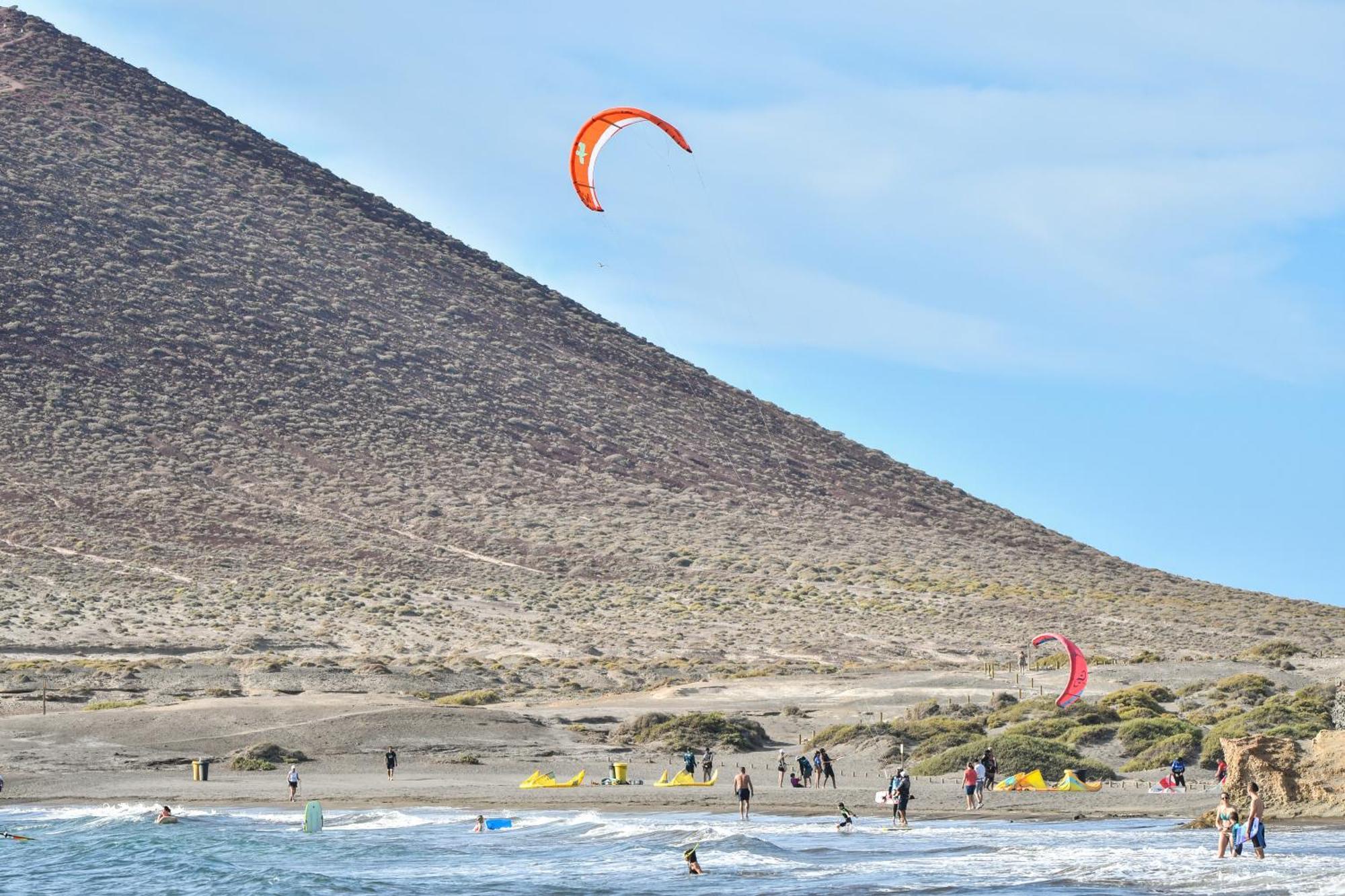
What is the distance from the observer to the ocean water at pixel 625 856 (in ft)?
70.7

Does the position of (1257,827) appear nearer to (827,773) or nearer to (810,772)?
(827,773)

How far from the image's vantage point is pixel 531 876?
78.5ft

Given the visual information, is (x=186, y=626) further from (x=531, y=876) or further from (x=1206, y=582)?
(x=1206, y=582)

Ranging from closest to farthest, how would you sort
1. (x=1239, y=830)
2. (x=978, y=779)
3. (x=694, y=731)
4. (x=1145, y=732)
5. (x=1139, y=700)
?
(x=1239, y=830) < (x=978, y=779) < (x=1145, y=732) < (x=694, y=731) < (x=1139, y=700)

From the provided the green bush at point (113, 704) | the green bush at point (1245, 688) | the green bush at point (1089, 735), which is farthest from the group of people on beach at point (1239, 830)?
the green bush at point (113, 704)

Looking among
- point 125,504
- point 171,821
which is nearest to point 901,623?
point 125,504

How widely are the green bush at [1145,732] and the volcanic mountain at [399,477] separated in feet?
72.5

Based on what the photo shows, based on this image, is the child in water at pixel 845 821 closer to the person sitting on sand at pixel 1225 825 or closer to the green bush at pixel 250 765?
the person sitting on sand at pixel 1225 825

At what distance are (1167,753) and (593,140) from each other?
57.0 ft

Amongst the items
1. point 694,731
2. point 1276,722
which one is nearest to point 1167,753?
point 1276,722

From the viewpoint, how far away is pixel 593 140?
35250 millimetres

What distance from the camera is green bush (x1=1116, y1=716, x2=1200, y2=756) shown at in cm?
3641

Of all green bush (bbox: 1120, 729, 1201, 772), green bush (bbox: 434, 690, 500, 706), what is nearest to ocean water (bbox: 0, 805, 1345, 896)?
green bush (bbox: 1120, 729, 1201, 772)

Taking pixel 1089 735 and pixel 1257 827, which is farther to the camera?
pixel 1089 735
